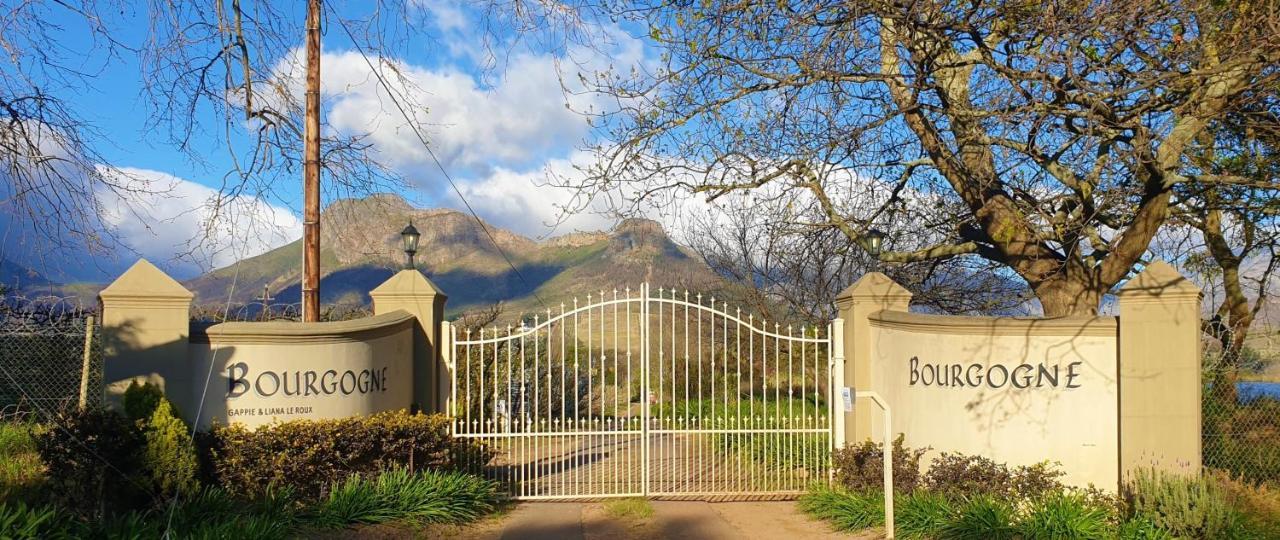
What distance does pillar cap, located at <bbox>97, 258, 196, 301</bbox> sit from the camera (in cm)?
905

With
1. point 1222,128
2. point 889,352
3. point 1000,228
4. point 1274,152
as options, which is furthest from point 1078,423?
point 1222,128

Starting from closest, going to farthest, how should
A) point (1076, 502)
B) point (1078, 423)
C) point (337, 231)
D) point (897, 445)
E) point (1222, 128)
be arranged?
1. point (1076, 502)
2. point (1078, 423)
3. point (897, 445)
4. point (337, 231)
5. point (1222, 128)

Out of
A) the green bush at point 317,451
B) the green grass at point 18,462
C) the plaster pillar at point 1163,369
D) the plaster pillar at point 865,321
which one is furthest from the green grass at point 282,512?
the plaster pillar at point 1163,369

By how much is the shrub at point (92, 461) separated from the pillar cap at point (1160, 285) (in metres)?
9.01

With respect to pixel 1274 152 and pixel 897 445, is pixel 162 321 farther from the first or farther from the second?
pixel 1274 152

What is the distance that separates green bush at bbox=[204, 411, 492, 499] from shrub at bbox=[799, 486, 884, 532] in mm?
3950

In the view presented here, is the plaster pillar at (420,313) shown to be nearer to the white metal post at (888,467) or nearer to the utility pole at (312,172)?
the utility pole at (312,172)

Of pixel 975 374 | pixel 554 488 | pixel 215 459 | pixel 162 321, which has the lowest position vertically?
pixel 554 488

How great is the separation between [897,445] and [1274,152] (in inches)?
253

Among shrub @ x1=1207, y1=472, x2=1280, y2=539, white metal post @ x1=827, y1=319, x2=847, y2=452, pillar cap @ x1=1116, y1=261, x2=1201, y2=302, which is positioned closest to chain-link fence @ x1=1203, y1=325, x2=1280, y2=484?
shrub @ x1=1207, y1=472, x2=1280, y2=539

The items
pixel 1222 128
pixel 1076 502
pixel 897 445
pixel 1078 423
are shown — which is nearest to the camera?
pixel 1076 502

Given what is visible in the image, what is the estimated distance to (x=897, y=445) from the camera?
34.8 feet

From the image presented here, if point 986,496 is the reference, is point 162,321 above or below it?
above

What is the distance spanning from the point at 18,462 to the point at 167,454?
3.16m
